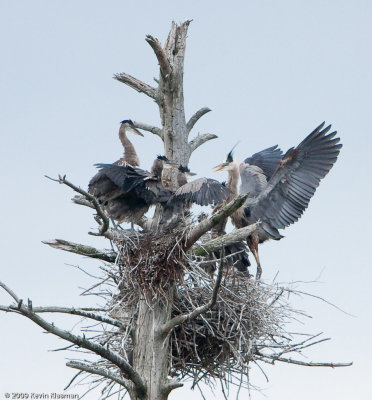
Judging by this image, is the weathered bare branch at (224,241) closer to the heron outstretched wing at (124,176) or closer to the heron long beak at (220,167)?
the heron outstretched wing at (124,176)

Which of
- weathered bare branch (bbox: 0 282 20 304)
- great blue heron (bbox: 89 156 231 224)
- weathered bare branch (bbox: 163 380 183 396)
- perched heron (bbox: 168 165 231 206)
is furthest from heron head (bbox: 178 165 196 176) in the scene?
weathered bare branch (bbox: 0 282 20 304)

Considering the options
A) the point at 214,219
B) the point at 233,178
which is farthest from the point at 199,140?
the point at 214,219

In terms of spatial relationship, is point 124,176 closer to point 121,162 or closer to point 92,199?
point 121,162

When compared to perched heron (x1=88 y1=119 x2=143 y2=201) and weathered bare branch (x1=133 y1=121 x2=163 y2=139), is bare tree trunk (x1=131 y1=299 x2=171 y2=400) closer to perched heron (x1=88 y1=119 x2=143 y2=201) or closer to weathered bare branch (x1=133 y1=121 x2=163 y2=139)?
perched heron (x1=88 y1=119 x2=143 y2=201)

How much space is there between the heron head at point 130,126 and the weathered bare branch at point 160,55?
1177 millimetres

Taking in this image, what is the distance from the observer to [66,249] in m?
6.93

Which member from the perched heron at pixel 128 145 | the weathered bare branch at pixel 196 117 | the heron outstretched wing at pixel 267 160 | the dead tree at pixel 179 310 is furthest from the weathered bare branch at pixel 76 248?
the heron outstretched wing at pixel 267 160

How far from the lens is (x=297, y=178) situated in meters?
8.30

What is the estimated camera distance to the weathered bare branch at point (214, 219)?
18.8ft

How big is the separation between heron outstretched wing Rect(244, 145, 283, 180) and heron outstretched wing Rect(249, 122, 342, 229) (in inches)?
55.2

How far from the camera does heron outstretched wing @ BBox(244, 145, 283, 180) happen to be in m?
9.86

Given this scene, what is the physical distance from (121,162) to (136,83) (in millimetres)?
1046

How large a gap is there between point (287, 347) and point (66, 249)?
216cm

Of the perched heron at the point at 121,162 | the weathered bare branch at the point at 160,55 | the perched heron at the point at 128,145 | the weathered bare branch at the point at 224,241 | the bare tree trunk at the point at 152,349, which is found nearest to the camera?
the bare tree trunk at the point at 152,349
